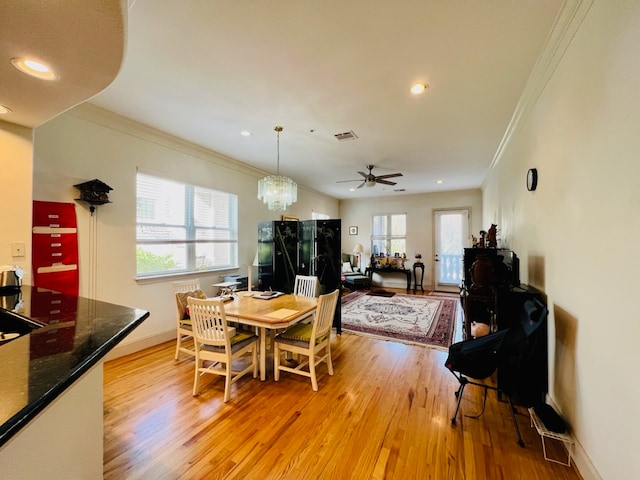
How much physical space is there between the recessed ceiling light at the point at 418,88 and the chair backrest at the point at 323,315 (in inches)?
80.7

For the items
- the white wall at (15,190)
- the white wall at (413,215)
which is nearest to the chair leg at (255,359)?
the white wall at (15,190)

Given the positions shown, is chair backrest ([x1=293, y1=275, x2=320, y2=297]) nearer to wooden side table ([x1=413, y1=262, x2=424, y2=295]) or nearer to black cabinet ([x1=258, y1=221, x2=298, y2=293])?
black cabinet ([x1=258, y1=221, x2=298, y2=293])

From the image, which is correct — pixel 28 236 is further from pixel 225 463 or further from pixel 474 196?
pixel 474 196

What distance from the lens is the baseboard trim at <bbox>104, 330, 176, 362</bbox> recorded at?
123 inches

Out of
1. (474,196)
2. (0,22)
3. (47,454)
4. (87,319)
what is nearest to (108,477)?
(87,319)

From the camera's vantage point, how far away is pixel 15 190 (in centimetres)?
215

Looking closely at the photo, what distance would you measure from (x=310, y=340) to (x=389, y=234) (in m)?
6.33

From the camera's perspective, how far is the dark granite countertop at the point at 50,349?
60 cm

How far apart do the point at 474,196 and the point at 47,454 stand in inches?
330

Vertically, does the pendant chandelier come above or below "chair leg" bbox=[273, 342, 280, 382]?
above

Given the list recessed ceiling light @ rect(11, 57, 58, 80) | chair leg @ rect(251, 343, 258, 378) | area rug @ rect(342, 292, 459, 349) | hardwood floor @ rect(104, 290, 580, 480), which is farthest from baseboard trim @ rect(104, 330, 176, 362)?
recessed ceiling light @ rect(11, 57, 58, 80)

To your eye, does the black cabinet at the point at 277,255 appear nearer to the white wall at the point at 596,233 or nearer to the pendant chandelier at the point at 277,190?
the pendant chandelier at the point at 277,190

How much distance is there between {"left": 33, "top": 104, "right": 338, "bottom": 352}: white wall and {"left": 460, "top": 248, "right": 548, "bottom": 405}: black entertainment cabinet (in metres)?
3.74

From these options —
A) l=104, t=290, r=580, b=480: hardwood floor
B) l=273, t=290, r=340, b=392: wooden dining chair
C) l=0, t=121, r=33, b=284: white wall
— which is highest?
l=0, t=121, r=33, b=284: white wall
